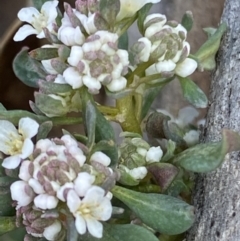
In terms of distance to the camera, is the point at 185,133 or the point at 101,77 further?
the point at 185,133

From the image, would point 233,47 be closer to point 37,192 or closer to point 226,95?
point 226,95

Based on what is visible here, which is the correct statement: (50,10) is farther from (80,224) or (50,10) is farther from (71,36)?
→ (80,224)

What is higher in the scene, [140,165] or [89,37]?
[89,37]

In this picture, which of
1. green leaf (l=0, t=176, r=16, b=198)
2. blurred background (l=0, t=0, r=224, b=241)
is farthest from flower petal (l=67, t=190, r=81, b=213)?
blurred background (l=0, t=0, r=224, b=241)

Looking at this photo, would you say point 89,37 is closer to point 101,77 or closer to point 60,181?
point 101,77

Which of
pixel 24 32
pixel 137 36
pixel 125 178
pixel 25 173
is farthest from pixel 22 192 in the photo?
pixel 137 36

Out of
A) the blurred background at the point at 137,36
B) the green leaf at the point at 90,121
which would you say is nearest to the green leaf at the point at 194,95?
the green leaf at the point at 90,121

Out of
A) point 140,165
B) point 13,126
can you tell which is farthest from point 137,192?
point 13,126

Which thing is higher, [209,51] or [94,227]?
[209,51]
